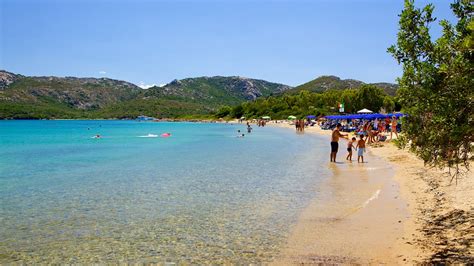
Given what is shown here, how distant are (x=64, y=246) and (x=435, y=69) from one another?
26.7ft

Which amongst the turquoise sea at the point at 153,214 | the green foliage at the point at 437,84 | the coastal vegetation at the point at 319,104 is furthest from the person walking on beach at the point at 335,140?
the coastal vegetation at the point at 319,104

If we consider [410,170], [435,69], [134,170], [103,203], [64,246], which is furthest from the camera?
[134,170]

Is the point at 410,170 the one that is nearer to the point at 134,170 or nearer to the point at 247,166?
the point at 247,166

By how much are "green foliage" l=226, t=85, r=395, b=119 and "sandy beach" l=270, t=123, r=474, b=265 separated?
40325mm

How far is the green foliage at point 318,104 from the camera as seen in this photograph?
3494 inches

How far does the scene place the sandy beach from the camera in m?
7.65

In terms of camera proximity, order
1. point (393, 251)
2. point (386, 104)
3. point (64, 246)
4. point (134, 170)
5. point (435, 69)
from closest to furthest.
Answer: point (435, 69), point (393, 251), point (64, 246), point (134, 170), point (386, 104)

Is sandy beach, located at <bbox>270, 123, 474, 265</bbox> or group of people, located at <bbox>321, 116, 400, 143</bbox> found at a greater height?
group of people, located at <bbox>321, 116, 400, 143</bbox>

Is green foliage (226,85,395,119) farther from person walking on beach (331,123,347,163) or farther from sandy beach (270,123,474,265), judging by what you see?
sandy beach (270,123,474,265)

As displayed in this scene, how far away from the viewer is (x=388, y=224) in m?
9.90

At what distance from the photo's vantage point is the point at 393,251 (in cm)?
789

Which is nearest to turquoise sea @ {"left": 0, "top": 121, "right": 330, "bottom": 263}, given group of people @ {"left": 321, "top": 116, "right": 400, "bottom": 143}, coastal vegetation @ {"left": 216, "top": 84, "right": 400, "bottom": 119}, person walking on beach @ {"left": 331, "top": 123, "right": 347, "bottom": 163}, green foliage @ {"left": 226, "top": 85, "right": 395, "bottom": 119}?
person walking on beach @ {"left": 331, "top": 123, "right": 347, "bottom": 163}

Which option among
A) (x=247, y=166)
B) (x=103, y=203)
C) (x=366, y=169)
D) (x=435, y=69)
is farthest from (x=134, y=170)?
(x=435, y=69)

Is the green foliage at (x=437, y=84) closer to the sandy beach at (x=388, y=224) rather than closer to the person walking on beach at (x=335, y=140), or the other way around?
the sandy beach at (x=388, y=224)
